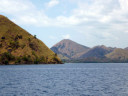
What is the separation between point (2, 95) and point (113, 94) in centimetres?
3036

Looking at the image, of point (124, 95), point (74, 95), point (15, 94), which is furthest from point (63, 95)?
point (124, 95)

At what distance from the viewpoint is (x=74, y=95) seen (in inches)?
1993

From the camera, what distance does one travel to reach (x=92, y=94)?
52.2 metres

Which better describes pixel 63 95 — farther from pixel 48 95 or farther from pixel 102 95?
pixel 102 95

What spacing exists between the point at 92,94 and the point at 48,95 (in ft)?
40.5

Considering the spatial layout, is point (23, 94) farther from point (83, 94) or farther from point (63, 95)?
point (83, 94)

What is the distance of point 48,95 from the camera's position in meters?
50.3

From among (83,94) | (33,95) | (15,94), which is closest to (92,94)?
(83,94)

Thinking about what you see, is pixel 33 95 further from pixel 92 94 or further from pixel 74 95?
pixel 92 94

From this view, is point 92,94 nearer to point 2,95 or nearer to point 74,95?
point 74,95

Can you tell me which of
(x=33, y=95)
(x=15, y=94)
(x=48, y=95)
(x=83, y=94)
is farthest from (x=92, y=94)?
(x=15, y=94)

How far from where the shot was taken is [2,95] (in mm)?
49625

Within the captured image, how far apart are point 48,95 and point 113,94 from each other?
713 inches

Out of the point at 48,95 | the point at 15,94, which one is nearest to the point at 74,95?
the point at 48,95
